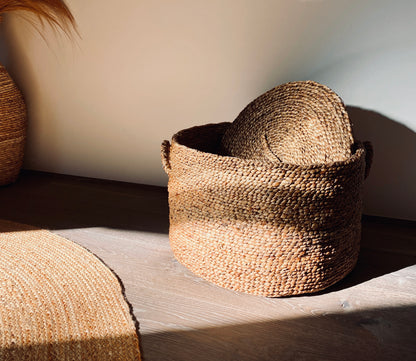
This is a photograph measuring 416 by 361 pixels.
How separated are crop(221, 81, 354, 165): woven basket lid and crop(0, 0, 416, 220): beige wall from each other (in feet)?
0.51

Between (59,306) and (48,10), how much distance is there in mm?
1346

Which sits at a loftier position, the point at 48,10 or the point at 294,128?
the point at 48,10

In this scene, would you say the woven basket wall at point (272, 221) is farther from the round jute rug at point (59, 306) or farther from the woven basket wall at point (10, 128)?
the woven basket wall at point (10, 128)

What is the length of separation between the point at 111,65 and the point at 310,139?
0.95 metres

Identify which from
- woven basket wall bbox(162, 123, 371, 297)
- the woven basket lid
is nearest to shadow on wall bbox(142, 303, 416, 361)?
woven basket wall bbox(162, 123, 371, 297)

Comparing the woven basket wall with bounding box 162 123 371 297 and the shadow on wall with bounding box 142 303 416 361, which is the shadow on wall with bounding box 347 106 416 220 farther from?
the shadow on wall with bounding box 142 303 416 361

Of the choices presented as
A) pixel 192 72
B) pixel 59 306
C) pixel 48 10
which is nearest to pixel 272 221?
pixel 59 306

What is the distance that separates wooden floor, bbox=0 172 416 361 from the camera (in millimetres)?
1033

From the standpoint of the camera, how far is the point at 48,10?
1931mm

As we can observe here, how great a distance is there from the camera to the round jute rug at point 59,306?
1.00 meters

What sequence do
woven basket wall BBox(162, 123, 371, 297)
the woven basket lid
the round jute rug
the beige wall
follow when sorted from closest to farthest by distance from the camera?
the round jute rug, woven basket wall BBox(162, 123, 371, 297), the woven basket lid, the beige wall

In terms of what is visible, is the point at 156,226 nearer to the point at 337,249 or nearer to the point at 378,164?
the point at 337,249

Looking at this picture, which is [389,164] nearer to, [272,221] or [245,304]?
[272,221]

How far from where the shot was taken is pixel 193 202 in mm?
1303
